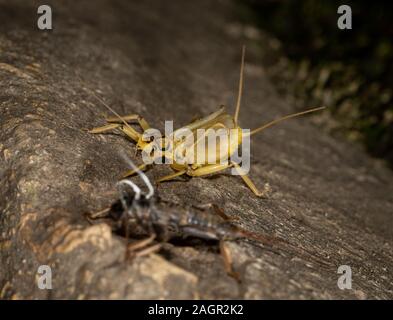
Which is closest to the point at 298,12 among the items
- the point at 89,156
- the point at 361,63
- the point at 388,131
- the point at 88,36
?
the point at 361,63

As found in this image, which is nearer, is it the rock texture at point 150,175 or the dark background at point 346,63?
the rock texture at point 150,175

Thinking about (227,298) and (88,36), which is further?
(88,36)

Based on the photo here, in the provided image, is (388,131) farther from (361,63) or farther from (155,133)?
(155,133)

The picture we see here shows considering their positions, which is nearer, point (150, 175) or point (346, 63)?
point (150, 175)

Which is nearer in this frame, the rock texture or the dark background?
the rock texture

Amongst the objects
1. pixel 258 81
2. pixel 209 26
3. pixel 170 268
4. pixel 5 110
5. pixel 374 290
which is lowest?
pixel 374 290

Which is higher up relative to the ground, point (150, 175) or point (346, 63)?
point (346, 63)
